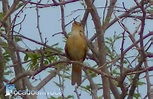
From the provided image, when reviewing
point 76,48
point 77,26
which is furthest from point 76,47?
point 77,26

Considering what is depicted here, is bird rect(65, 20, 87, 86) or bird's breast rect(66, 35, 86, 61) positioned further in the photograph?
bird's breast rect(66, 35, 86, 61)

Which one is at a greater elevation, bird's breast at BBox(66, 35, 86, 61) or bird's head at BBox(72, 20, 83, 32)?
bird's head at BBox(72, 20, 83, 32)

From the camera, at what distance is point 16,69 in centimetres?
289

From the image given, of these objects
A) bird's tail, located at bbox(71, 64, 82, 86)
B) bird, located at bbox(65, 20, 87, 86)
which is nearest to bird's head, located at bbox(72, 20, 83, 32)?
bird, located at bbox(65, 20, 87, 86)

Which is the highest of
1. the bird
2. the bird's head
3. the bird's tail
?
the bird's head

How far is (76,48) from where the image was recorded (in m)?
3.27

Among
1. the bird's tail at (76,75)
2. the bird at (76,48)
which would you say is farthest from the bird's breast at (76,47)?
the bird's tail at (76,75)

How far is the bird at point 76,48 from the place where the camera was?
3037 mm

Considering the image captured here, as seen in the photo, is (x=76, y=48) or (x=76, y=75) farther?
(x=76, y=48)

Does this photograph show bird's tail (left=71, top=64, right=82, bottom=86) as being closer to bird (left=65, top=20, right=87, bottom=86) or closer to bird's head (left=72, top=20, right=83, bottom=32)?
bird (left=65, top=20, right=87, bottom=86)

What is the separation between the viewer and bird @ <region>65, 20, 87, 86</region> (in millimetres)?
3037

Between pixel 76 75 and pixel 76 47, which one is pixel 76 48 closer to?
pixel 76 47

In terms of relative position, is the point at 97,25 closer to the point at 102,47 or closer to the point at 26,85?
the point at 102,47

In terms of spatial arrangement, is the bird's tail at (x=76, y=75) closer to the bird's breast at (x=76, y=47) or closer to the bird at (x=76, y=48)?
the bird at (x=76, y=48)
